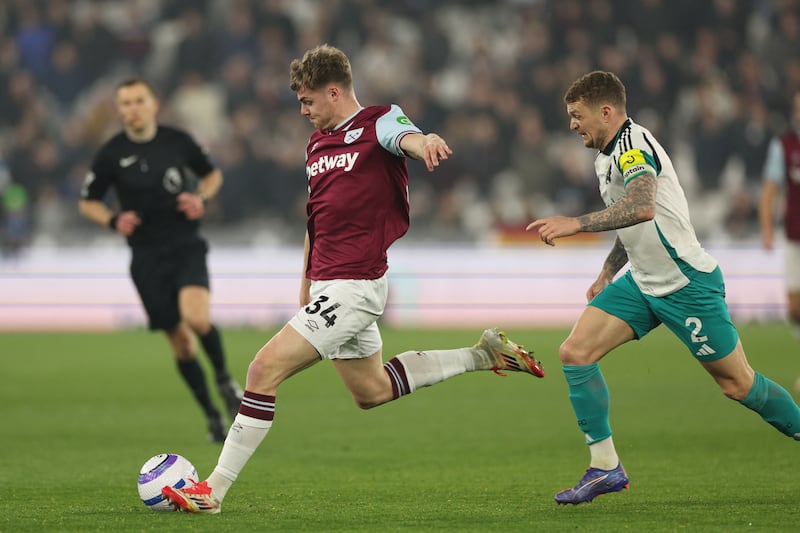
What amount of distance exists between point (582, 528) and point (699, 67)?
15183mm

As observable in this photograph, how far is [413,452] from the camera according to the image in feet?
27.5

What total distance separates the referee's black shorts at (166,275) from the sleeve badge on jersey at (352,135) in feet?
11.0

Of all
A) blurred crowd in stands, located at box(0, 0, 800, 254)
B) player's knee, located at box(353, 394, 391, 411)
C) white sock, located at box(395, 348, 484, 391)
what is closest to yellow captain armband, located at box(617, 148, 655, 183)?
white sock, located at box(395, 348, 484, 391)

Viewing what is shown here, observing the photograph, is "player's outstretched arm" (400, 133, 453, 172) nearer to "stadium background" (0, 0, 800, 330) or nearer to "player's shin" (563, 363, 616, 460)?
"player's shin" (563, 363, 616, 460)

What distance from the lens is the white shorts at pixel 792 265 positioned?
11.4m

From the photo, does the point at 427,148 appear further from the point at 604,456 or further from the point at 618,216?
the point at 604,456

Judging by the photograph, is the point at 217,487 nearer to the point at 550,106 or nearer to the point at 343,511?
the point at 343,511

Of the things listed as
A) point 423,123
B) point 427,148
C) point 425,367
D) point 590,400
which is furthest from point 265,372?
point 423,123

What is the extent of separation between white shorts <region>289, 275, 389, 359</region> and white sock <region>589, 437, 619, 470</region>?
1.24m

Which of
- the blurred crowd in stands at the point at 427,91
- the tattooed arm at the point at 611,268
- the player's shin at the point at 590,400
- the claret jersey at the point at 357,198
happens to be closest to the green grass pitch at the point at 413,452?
the player's shin at the point at 590,400

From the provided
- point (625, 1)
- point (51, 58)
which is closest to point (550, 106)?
point (625, 1)

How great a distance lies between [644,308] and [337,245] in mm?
1526

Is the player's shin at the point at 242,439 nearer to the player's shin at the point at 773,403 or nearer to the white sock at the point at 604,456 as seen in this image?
the white sock at the point at 604,456

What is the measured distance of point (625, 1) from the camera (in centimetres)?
2023
